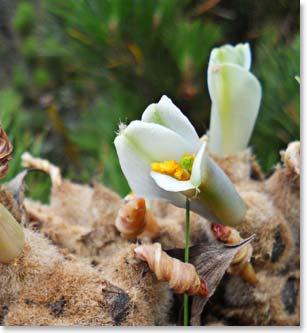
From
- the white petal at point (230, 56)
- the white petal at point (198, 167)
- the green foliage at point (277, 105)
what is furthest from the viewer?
the green foliage at point (277, 105)

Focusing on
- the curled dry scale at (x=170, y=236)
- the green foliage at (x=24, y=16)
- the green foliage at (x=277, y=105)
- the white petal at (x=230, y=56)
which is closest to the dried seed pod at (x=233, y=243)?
the curled dry scale at (x=170, y=236)

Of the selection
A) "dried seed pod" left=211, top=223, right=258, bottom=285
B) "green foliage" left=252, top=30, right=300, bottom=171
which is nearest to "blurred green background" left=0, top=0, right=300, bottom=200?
"green foliage" left=252, top=30, right=300, bottom=171

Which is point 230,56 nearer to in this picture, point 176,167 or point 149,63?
point 176,167

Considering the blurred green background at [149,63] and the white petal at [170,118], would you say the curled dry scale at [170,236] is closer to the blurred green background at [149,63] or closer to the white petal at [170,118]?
the white petal at [170,118]

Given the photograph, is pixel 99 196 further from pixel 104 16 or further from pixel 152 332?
pixel 104 16

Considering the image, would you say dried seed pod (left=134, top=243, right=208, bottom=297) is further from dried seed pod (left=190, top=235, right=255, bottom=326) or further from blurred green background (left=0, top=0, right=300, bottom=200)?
blurred green background (left=0, top=0, right=300, bottom=200)
